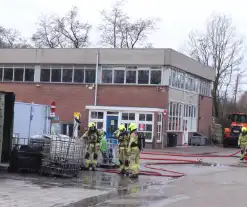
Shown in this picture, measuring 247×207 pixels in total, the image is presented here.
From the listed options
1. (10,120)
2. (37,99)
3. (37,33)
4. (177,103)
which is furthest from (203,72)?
(10,120)

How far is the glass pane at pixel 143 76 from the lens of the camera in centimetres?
3550

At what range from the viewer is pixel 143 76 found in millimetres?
35594

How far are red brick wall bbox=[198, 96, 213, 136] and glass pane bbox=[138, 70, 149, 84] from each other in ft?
32.5

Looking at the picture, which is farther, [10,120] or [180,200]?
[10,120]

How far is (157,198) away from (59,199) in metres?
2.34

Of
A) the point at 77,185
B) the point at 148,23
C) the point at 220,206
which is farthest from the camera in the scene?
the point at 148,23

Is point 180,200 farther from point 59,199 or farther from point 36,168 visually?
point 36,168

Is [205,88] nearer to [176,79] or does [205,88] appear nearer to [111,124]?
[176,79]

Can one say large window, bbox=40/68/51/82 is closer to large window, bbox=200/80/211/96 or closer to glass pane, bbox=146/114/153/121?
glass pane, bbox=146/114/153/121

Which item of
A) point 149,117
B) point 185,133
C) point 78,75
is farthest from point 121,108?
point 185,133

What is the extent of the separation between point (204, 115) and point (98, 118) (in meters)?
14.0

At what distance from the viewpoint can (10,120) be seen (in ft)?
50.0

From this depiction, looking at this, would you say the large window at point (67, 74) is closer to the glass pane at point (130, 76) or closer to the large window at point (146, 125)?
the glass pane at point (130, 76)

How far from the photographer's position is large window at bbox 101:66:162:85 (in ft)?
116
